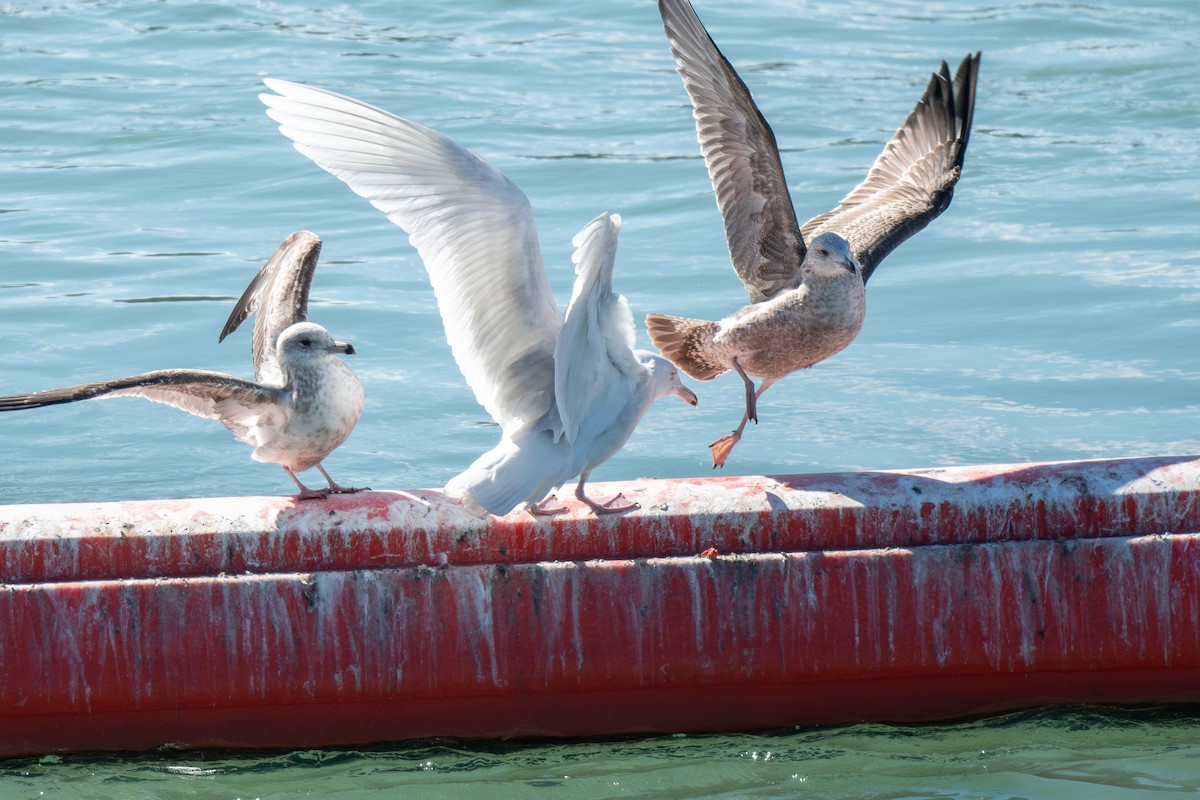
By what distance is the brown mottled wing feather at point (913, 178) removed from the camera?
6.96 meters

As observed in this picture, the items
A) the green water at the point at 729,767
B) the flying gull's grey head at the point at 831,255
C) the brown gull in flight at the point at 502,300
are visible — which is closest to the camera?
the green water at the point at 729,767

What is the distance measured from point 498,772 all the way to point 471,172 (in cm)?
170

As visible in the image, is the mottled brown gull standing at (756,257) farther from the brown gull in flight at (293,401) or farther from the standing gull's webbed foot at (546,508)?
the brown gull in flight at (293,401)

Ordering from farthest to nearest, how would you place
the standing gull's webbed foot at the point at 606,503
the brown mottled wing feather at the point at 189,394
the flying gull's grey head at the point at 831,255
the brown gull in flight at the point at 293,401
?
the flying gull's grey head at the point at 831,255 → the brown gull in flight at the point at 293,401 → the standing gull's webbed foot at the point at 606,503 → the brown mottled wing feather at the point at 189,394

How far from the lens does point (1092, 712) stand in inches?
191

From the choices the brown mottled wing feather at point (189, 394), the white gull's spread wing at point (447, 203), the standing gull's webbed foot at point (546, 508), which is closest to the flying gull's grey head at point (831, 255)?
the white gull's spread wing at point (447, 203)

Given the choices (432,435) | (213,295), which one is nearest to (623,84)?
(213,295)

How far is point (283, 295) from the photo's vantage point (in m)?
5.70

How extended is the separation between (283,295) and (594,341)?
1.39m

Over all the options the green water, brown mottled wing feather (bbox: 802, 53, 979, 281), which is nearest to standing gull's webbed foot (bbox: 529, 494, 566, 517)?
the green water

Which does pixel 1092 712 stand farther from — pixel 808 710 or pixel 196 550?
pixel 196 550

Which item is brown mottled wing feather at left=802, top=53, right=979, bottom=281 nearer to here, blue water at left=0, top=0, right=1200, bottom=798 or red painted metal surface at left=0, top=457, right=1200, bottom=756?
blue water at left=0, top=0, right=1200, bottom=798

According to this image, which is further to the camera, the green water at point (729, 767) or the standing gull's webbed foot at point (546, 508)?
the standing gull's webbed foot at point (546, 508)

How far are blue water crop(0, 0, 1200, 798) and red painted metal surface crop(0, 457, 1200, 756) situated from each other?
128 mm
